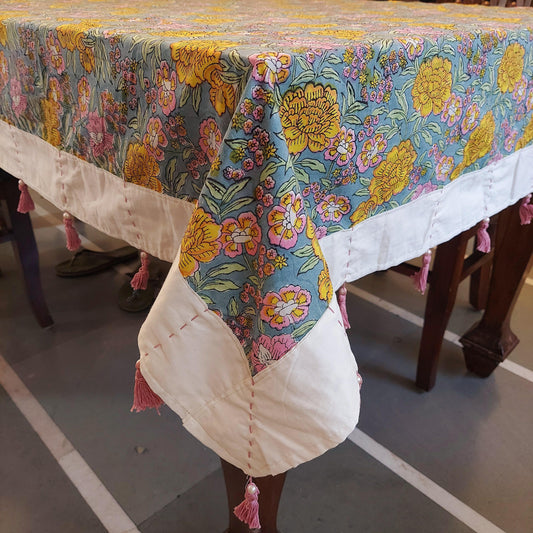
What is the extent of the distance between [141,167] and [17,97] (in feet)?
1.28

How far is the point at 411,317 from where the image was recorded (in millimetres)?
1567

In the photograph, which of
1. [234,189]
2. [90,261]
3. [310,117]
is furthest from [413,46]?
[90,261]

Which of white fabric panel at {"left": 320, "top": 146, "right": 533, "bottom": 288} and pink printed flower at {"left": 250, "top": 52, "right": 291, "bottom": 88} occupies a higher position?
pink printed flower at {"left": 250, "top": 52, "right": 291, "bottom": 88}

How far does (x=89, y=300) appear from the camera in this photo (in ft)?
5.32

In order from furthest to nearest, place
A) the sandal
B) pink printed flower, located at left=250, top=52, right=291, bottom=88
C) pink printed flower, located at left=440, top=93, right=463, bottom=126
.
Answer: the sandal, pink printed flower, located at left=440, top=93, right=463, bottom=126, pink printed flower, located at left=250, top=52, right=291, bottom=88

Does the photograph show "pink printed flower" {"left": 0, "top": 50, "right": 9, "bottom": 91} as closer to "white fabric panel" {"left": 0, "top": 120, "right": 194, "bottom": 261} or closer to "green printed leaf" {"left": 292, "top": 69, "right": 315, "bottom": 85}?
"white fabric panel" {"left": 0, "top": 120, "right": 194, "bottom": 261}

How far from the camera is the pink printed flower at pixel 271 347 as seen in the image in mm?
455

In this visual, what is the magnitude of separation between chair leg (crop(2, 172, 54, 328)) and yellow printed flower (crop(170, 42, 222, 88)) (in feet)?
2.90

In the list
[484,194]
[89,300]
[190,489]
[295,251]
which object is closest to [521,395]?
[484,194]

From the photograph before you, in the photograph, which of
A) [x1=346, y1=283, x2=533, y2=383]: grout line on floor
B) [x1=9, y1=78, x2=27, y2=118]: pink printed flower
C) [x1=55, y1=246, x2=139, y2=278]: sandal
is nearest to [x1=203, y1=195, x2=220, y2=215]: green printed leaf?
[x1=9, y1=78, x2=27, y2=118]: pink printed flower

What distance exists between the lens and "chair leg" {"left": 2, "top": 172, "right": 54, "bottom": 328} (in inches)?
48.1

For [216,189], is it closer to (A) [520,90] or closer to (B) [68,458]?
(A) [520,90]

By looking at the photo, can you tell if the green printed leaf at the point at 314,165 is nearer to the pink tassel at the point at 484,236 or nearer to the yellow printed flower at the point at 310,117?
the yellow printed flower at the point at 310,117

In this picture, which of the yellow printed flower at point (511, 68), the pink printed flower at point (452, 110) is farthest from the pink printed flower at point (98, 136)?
the yellow printed flower at point (511, 68)
